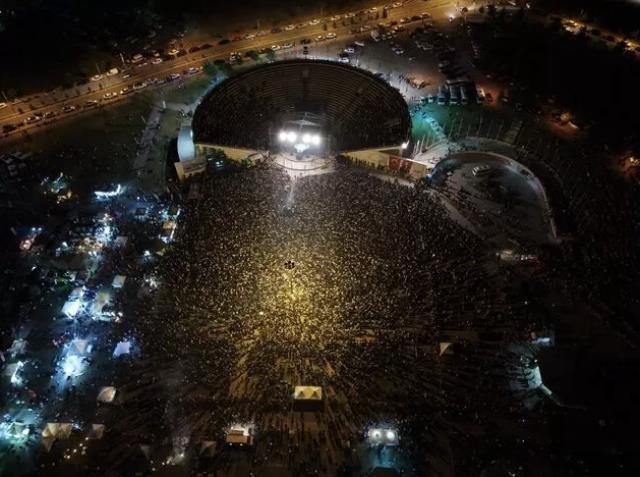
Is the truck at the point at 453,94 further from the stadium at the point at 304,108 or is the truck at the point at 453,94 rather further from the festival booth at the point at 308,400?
the festival booth at the point at 308,400

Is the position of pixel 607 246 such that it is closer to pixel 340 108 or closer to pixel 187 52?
pixel 340 108

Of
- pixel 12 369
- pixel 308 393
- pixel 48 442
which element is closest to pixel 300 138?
pixel 308 393

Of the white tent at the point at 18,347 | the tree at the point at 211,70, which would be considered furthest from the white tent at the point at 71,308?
the tree at the point at 211,70

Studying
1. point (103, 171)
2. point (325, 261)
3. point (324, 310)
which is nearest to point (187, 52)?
point (103, 171)

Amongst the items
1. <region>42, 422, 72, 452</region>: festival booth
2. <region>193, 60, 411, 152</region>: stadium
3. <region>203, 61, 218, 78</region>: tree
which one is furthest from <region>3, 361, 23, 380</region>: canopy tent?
<region>203, 61, 218, 78</region>: tree

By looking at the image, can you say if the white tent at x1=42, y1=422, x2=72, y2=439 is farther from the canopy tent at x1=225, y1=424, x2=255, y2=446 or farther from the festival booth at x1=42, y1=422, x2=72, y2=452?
the canopy tent at x1=225, y1=424, x2=255, y2=446

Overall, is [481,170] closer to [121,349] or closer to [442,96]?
[442,96]
